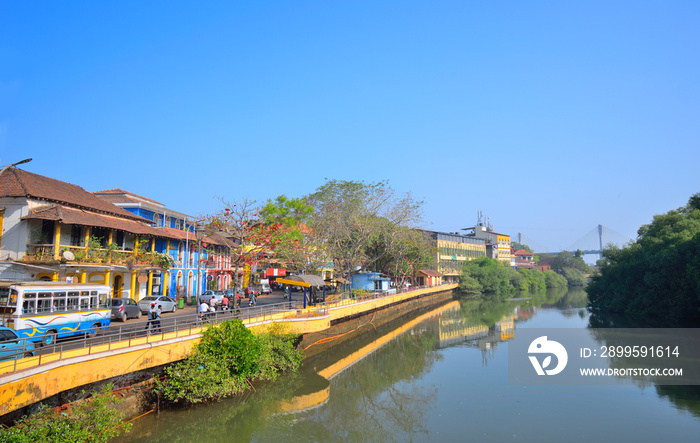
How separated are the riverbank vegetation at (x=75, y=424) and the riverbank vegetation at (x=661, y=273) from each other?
37913 mm

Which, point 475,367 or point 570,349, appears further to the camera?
point 570,349

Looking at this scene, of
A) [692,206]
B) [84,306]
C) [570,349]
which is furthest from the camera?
[692,206]

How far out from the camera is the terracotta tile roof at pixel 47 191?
2564cm

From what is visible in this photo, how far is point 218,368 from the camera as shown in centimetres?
1642

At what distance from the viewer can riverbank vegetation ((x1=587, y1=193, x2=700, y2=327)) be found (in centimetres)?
3644

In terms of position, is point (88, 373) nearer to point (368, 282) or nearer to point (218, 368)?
point (218, 368)

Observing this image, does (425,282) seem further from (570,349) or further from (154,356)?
(154,356)

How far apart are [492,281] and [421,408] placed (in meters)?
71.1

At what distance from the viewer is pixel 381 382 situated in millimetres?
23609

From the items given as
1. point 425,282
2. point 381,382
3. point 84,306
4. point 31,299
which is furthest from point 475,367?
point 425,282

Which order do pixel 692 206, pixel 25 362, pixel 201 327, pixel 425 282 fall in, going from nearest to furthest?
pixel 25 362 → pixel 201 327 → pixel 692 206 → pixel 425 282

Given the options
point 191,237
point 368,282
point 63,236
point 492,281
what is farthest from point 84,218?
point 492,281

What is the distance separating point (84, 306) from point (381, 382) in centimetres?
1470

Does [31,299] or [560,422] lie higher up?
[31,299]
